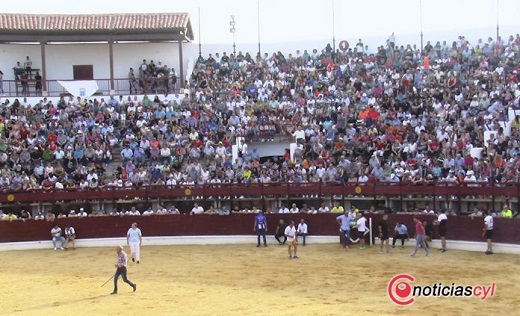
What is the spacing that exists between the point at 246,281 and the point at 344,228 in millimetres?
5863

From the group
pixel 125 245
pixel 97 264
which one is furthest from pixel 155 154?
pixel 97 264

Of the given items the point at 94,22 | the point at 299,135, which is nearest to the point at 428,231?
the point at 299,135

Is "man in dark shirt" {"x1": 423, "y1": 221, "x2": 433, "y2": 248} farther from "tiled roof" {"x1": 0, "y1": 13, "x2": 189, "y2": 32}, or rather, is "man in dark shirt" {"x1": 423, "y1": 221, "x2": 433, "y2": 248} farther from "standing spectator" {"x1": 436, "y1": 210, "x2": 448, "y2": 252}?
"tiled roof" {"x1": 0, "y1": 13, "x2": 189, "y2": 32}

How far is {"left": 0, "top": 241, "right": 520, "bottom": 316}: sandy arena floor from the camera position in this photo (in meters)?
18.4

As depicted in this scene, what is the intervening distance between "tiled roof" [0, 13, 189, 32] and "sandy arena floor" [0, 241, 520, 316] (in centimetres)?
1412

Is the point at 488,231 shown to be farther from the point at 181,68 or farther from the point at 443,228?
the point at 181,68

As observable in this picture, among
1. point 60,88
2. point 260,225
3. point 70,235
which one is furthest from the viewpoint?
point 60,88

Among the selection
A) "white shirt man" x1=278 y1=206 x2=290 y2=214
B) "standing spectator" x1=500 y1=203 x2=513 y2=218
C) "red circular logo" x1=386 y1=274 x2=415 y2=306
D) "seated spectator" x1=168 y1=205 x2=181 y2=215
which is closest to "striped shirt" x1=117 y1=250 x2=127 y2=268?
"red circular logo" x1=386 y1=274 x2=415 y2=306

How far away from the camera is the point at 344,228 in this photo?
26844 millimetres

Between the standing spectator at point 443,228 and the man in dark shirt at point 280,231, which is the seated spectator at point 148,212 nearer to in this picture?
the man in dark shirt at point 280,231

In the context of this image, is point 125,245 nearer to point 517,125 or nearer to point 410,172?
point 410,172

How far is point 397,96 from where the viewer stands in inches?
1382

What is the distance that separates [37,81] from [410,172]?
17969mm

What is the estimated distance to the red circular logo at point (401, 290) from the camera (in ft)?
60.9
